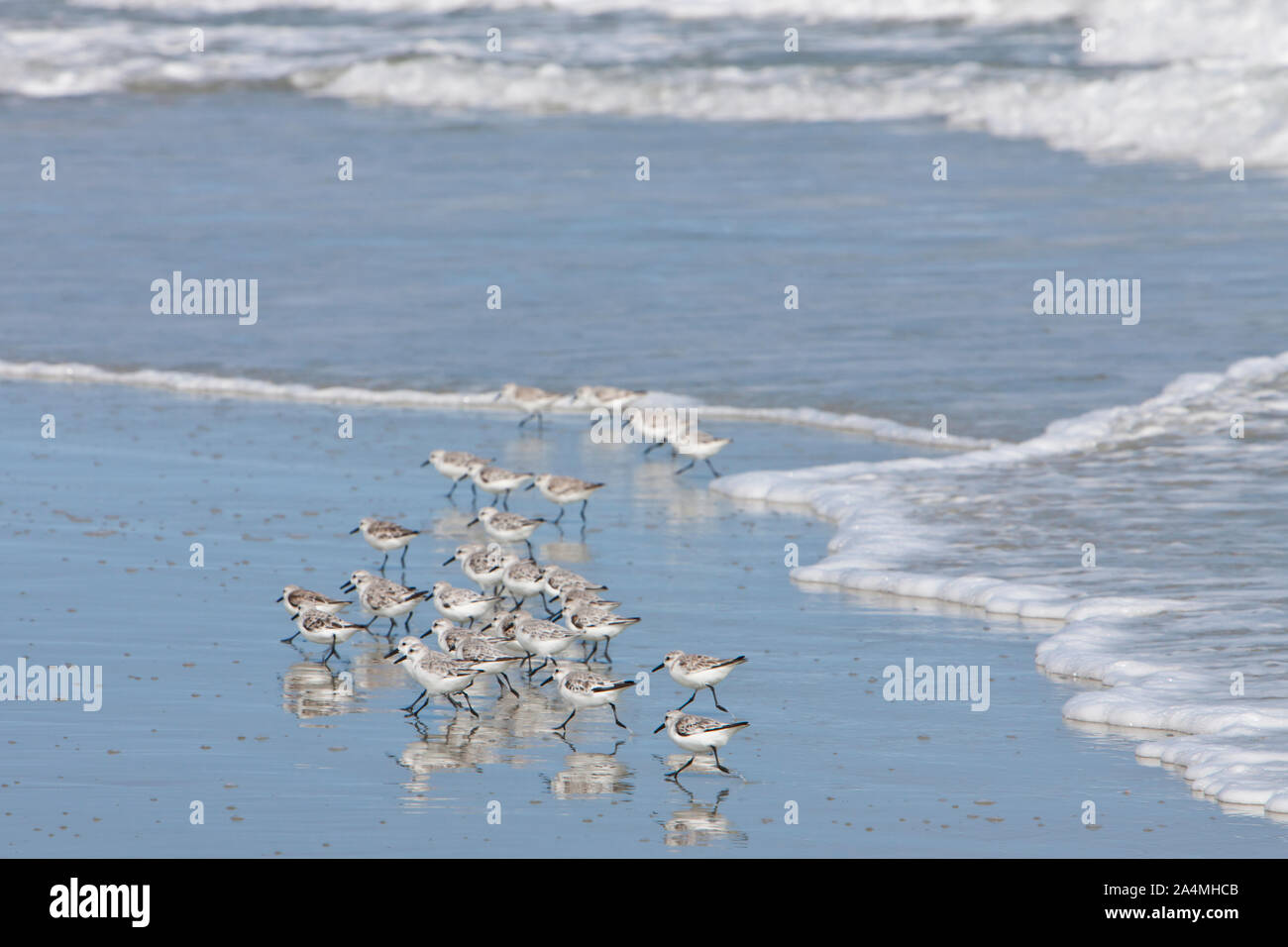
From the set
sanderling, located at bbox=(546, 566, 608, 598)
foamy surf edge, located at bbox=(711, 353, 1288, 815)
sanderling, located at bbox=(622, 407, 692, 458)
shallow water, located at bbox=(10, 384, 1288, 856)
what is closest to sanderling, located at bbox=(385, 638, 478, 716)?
shallow water, located at bbox=(10, 384, 1288, 856)

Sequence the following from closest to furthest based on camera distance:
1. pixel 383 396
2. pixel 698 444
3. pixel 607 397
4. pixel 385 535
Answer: pixel 385 535
pixel 698 444
pixel 607 397
pixel 383 396

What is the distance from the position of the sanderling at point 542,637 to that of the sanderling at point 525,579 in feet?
3.53

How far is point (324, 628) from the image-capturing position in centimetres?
966

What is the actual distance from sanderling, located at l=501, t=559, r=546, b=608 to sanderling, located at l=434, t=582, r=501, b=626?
0.29 m

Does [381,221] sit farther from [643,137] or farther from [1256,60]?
[1256,60]

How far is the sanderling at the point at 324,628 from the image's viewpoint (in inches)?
380

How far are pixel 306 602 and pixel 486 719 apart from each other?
1600 millimetres

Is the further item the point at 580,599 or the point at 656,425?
the point at 656,425

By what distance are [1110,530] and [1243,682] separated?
3.40 metres

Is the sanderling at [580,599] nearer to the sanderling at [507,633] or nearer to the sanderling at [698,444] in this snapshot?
the sanderling at [507,633]

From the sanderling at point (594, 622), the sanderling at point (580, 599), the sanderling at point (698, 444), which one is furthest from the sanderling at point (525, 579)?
the sanderling at point (698, 444)

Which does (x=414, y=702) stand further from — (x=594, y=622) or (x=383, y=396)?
(x=383, y=396)

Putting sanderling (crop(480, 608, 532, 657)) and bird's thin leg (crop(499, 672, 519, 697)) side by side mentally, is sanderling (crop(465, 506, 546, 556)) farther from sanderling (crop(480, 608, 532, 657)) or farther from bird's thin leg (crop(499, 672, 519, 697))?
bird's thin leg (crop(499, 672, 519, 697))

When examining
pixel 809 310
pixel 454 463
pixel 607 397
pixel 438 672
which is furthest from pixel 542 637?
pixel 809 310
